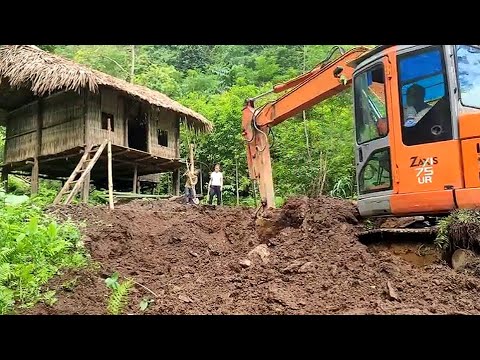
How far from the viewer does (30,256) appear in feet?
17.1

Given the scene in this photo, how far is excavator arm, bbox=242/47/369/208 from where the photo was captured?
6.62 meters

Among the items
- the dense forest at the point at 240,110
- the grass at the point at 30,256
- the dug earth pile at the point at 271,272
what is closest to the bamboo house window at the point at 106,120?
the dense forest at the point at 240,110

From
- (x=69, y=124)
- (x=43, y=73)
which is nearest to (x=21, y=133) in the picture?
(x=69, y=124)

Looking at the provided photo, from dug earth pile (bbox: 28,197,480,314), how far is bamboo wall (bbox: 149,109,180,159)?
665 centimetres

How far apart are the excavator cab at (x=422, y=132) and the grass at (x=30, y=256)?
3.26m

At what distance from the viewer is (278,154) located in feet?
56.0

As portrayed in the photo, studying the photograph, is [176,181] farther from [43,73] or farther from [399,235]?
[399,235]

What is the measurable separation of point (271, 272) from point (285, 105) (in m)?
2.86

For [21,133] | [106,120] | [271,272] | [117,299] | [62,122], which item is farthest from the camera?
[21,133]

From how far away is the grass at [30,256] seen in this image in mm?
4555

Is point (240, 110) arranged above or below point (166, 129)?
above

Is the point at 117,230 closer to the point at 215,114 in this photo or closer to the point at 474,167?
the point at 474,167
